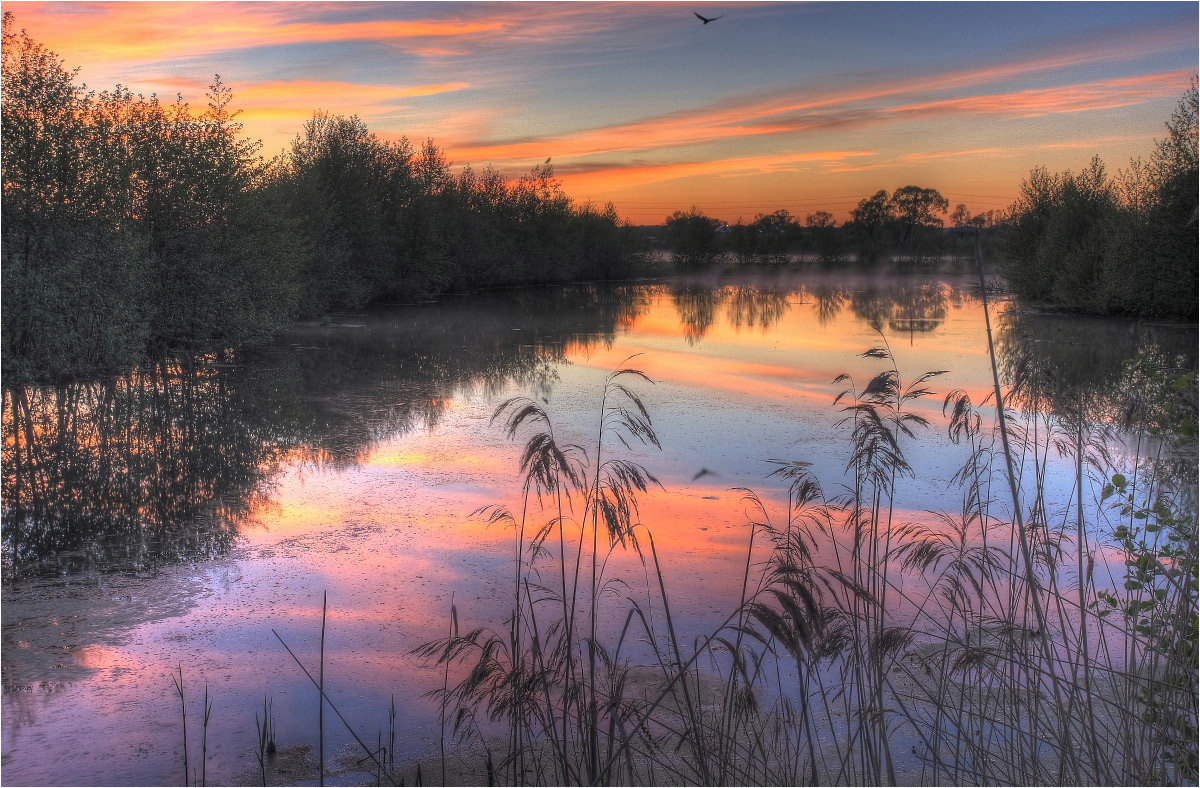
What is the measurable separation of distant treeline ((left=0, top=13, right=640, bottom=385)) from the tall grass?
454 inches

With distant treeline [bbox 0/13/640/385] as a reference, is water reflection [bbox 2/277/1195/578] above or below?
below

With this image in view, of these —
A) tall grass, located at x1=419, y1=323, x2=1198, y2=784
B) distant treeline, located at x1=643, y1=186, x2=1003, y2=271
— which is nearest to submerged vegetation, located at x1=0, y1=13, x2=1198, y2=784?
tall grass, located at x1=419, y1=323, x2=1198, y2=784

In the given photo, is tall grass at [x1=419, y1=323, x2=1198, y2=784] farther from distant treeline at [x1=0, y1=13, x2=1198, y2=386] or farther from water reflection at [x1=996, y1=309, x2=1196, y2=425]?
water reflection at [x1=996, y1=309, x2=1196, y2=425]

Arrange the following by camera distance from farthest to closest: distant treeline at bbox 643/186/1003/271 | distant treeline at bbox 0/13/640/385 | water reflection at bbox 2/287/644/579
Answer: distant treeline at bbox 643/186/1003/271 < distant treeline at bbox 0/13/640/385 < water reflection at bbox 2/287/644/579

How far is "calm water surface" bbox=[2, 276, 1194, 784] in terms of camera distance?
16.4 feet

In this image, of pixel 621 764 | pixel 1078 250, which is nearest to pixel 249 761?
pixel 621 764

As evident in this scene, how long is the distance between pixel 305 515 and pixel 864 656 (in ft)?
18.9

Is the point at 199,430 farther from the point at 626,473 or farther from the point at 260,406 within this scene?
the point at 626,473

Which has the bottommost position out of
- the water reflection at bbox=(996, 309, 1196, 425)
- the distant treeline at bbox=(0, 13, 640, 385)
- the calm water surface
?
the calm water surface

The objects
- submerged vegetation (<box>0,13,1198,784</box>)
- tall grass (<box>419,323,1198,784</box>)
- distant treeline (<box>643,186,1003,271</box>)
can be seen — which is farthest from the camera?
distant treeline (<box>643,186,1003,271</box>)

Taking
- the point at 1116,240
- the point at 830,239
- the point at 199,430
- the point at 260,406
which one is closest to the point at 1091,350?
the point at 1116,240

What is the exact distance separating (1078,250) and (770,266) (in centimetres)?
5303

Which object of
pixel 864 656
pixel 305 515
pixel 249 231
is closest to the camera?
pixel 864 656

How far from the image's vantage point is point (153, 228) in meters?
21.3
